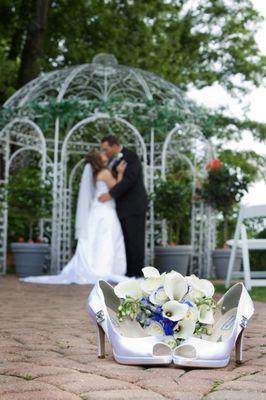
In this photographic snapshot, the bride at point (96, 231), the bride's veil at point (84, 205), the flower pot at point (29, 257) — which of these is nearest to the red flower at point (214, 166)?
the bride at point (96, 231)

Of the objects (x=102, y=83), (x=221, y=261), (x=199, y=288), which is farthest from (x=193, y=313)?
(x=102, y=83)

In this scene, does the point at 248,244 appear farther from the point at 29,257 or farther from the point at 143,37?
the point at 143,37

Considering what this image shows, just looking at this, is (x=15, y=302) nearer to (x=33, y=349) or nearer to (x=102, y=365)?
(x=33, y=349)

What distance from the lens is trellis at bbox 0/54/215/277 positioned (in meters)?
Answer: 12.0

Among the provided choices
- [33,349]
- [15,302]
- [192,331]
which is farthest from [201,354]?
[15,302]

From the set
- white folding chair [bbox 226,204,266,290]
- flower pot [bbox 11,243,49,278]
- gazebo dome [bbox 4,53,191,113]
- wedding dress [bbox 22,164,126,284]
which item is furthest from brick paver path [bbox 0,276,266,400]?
gazebo dome [bbox 4,53,191,113]

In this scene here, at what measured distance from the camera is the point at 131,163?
10.7 m

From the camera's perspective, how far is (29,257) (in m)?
11.6

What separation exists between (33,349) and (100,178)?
6.80 meters

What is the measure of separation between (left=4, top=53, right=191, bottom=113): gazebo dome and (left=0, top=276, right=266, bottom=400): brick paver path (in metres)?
7.99

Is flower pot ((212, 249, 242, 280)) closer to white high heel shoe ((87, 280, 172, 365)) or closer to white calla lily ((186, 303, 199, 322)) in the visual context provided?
white high heel shoe ((87, 280, 172, 365))

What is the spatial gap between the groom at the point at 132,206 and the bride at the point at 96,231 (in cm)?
10

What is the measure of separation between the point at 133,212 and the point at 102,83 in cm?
339

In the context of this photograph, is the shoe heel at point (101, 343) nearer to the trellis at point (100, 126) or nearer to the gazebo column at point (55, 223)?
the trellis at point (100, 126)
